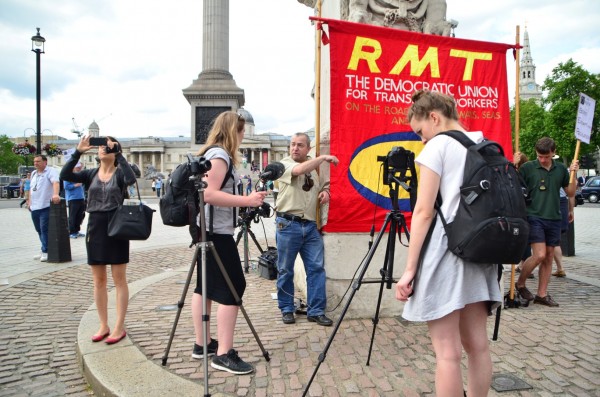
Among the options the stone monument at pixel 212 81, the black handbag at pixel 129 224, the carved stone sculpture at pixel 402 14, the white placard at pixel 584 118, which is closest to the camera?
the black handbag at pixel 129 224

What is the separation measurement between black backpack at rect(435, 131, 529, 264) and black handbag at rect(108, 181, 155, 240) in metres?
2.74

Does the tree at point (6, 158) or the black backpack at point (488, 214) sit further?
the tree at point (6, 158)

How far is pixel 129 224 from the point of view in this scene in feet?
12.6

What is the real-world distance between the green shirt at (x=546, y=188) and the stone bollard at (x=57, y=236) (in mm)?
8122

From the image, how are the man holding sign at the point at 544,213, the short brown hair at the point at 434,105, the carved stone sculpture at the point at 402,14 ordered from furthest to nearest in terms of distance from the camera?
1. the man holding sign at the point at 544,213
2. the carved stone sculpture at the point at 402,14
3. the short brown hair at the point at 434,105

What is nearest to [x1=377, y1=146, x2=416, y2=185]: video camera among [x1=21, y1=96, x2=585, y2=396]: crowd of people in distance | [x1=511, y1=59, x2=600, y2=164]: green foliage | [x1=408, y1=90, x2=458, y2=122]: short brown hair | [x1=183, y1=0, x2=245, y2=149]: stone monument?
[x1=21, y1=96, x2=585, y2=396]: crowd of people in distance

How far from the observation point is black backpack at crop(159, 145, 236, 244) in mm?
3244

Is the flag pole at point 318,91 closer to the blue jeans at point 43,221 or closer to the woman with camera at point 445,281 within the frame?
the woman with camera at point 445,281

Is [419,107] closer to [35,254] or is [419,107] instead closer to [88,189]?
[88,189]

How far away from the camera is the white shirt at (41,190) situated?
28.1 ft

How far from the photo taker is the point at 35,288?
6.52m

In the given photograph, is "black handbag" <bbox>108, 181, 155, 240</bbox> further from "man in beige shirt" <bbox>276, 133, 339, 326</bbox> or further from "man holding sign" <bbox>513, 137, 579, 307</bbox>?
"man holding sign" <bbox>513, 137, 579, 307</bbox>

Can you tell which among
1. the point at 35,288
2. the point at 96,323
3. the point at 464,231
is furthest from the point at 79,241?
the point at 464,231

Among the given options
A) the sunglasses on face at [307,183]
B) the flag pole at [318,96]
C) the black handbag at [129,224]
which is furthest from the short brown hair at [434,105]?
the black handbag at [129,224]
